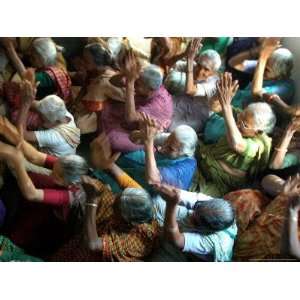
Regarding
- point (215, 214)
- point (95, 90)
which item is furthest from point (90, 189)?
point (215, 214)

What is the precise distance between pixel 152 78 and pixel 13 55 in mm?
591

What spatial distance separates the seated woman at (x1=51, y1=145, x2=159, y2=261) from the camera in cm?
306

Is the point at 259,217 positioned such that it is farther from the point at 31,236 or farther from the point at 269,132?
the point at 31,236

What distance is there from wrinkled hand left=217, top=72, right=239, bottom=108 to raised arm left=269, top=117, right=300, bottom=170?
0.88ft

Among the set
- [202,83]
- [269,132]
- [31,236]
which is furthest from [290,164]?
[31,236]

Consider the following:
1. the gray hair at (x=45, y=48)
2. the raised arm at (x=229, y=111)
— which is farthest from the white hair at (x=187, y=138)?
the gray hair at (x=45, y=48)

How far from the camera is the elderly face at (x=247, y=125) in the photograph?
3.11 meters

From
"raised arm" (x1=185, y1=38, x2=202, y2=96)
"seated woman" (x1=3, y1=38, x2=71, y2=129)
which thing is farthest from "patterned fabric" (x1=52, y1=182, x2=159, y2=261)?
"raised arm" (x1=185, y1=38, x2=202, y2=96)

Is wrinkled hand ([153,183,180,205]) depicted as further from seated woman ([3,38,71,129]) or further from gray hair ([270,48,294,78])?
gray hair ([270,48,294,78])

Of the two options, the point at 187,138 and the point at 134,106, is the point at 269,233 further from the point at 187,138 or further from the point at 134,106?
the point at 134,106

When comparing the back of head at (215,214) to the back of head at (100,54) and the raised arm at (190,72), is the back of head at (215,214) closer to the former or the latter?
the raised arm at (190,72)

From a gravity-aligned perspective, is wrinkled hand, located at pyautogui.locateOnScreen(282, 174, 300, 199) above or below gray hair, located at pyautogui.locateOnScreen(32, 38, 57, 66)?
below
